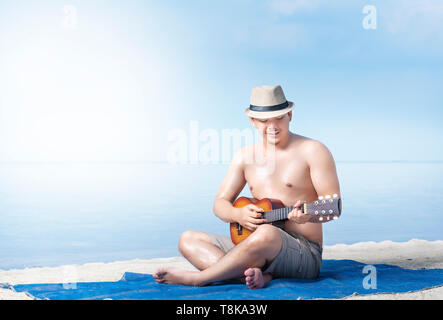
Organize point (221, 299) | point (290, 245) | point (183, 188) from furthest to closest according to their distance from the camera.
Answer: point (183, 188) → point (290, 245) → point (221, 299)

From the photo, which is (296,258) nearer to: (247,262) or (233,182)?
(247,262)

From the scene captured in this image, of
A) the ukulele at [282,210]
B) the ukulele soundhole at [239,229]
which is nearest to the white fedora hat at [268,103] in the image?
the ukulele at [282,210]

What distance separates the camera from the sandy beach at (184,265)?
369 centimetres

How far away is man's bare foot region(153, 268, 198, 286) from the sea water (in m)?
2.46

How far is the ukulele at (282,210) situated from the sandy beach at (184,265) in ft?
2.07

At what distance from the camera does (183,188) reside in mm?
12188

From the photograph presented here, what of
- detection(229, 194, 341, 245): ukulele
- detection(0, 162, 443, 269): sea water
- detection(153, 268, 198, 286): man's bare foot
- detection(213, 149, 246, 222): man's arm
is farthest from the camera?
detection(0, 162, 443, 269): sea water

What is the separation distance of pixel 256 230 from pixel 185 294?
0.49 metres

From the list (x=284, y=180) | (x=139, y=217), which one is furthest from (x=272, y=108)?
(x=139, y=217)

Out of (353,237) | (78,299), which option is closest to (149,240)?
(353,237)

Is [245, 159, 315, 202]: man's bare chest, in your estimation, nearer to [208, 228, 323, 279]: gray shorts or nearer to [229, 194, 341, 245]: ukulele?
[229, 194, 341, 245]: ukulele

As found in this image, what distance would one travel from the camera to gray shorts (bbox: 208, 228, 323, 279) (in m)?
3.03

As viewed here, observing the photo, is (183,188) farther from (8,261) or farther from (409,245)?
(409,245)

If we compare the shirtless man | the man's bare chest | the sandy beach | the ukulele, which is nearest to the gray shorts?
the shirtless man
